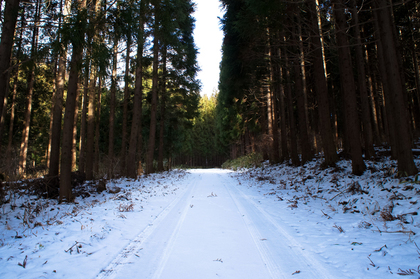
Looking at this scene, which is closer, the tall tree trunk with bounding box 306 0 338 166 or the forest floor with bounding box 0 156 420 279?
the forest floor with bounding box 0 156 420 279

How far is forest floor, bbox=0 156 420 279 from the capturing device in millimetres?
2760

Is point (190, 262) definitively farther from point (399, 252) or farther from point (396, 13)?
point (396, 13)

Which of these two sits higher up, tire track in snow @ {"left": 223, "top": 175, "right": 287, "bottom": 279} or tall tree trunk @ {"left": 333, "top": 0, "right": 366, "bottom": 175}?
tall tree trunk @ {"left": 333, "top": 0, "right": 366, "bottom": 175}

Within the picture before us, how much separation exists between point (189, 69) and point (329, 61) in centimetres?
1073

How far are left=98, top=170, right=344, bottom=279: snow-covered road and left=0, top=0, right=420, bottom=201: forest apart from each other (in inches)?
173

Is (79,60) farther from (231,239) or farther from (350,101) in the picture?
(350,101)

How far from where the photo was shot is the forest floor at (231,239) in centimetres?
276

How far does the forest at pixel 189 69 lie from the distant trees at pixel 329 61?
0.05m

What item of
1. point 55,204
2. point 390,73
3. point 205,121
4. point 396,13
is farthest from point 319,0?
point 205,121

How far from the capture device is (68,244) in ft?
11.6

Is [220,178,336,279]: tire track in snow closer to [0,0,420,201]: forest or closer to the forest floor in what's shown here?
the forest floor

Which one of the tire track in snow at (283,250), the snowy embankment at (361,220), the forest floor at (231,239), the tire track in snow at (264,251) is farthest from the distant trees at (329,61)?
the tire track in snow at (264,251)

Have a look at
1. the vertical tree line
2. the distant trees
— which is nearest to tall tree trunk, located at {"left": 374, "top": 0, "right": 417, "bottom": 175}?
the distant trees

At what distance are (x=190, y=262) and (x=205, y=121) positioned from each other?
194 feet
